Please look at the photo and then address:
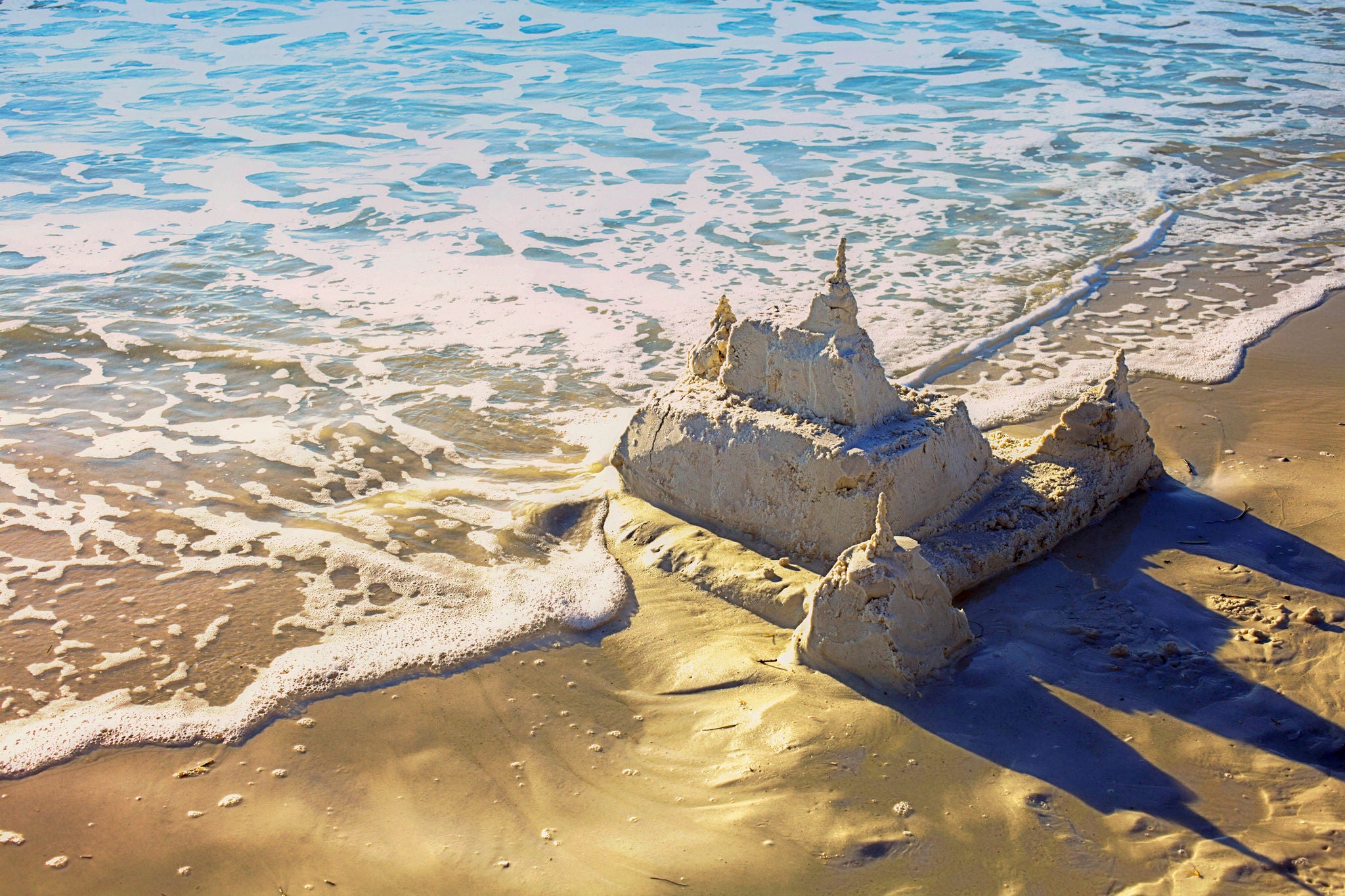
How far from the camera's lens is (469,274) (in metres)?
9.16

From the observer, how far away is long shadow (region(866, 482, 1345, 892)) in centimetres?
337

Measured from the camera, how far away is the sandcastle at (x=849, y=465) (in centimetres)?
435

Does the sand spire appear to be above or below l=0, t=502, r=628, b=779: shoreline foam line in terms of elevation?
above

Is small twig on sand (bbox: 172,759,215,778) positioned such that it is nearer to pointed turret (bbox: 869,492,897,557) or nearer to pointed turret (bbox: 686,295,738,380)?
pointed turret (bbox: 869,492,897,557)

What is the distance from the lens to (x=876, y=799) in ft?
10.8

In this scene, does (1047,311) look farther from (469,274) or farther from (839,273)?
(469,274)

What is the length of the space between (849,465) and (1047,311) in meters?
4.35

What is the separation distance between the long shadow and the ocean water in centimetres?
161

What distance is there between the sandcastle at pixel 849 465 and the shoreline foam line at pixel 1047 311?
162 centimetres

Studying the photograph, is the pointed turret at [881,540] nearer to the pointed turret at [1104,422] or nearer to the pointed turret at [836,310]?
the pointed turret at [836,310]

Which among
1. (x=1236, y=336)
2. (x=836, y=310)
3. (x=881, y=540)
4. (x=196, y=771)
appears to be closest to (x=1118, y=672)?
(x=881, y=540)

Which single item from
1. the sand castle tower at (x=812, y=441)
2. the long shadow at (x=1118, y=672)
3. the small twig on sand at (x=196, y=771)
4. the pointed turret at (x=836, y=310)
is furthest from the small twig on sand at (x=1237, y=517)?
the small twig on sand at (x=196, y=771)

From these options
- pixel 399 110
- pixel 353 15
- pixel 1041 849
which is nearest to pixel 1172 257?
pixel 1041 849

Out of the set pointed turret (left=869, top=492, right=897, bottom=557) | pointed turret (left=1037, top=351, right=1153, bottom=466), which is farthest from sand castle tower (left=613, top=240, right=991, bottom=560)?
pointed turret (left=869, top=492, right=897, bottom=557)
